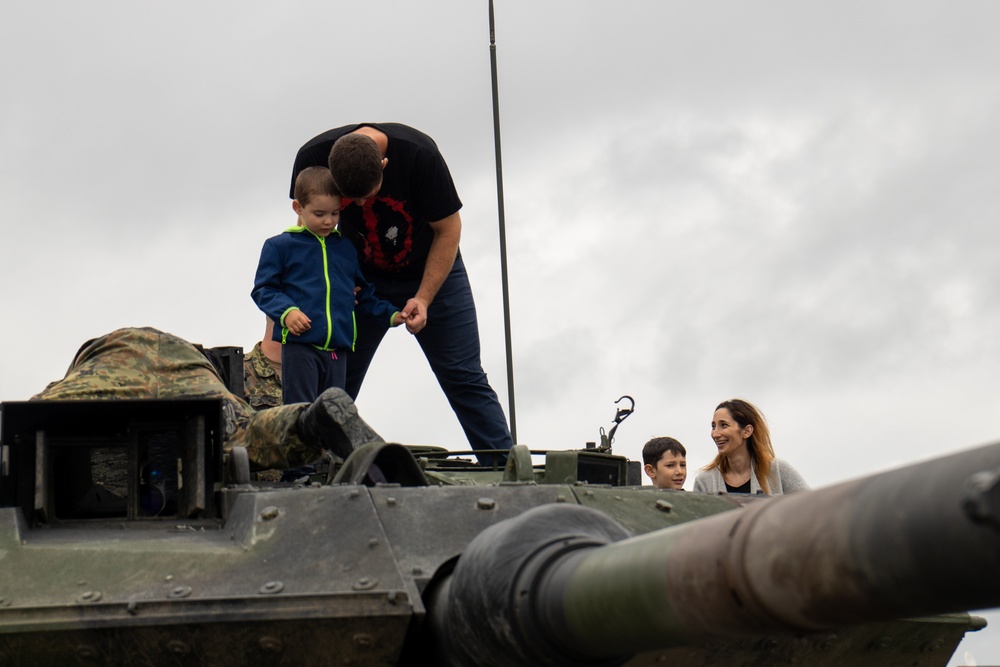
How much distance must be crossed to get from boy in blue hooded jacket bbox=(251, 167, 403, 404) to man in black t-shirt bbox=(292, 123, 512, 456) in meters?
0.29

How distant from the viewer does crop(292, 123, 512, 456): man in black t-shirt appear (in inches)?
393

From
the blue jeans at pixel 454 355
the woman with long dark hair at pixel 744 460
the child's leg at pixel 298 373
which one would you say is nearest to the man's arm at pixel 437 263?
the blue jeans at pixel 454 355

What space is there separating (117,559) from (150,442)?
1139 mm

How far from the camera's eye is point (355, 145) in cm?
925

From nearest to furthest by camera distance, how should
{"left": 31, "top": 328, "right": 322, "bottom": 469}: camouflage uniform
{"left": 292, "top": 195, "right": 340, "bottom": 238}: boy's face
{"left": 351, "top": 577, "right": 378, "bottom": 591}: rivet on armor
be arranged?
{"left": 351, "top": 577, "right": 378, "bottom": 591}: rivet on armor
{"left": 31, "top": 328, "right": 322, "bottom": 469}: camouflage uniform
{"left": 292, "top": 195, "right": 340, "bottom": 238}: boy's face

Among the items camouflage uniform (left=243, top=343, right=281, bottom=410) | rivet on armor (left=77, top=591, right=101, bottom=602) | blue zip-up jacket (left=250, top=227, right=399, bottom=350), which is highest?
blue zip-up jacket (left=250, top=227, right=399, bottom=350)

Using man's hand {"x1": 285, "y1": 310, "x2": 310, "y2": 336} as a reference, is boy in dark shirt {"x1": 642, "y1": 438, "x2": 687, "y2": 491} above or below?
below

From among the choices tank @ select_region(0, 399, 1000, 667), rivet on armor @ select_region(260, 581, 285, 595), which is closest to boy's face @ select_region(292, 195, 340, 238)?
tank @ select_region(0, 399, 1000, 667)

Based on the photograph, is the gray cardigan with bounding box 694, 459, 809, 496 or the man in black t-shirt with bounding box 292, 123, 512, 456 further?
the man in black t-shirt with bounding box 292, 123, 512, 456

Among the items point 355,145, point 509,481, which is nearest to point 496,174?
point 355,145

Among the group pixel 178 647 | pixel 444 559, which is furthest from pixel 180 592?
pixel 444 559

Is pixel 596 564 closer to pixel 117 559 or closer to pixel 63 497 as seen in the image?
pixel 117 559

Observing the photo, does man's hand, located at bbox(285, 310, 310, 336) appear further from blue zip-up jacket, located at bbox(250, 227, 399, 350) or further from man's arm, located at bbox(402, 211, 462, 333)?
man's arm, located at bbox(402, 211, 462, 333)

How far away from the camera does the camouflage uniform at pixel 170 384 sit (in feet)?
25.2
